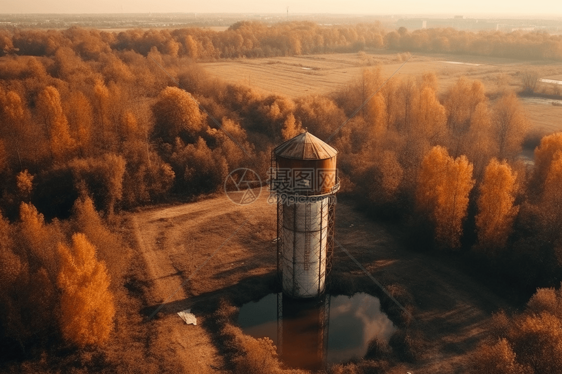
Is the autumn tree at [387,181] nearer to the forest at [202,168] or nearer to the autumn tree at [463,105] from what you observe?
the forest at [202,168]

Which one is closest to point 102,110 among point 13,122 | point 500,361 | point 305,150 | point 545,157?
point 13,122

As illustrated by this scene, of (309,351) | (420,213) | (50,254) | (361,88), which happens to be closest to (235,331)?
(309,351)

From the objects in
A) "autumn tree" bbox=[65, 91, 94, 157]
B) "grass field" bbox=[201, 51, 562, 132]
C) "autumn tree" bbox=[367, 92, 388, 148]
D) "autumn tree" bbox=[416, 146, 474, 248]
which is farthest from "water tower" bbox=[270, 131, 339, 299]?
"grass field" bbox=[201, 51, 562, 132]

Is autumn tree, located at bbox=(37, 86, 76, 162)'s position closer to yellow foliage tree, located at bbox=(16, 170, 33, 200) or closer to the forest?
the forest

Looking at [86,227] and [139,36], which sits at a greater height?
[139,36]

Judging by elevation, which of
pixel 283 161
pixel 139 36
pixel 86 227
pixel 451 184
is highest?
pixel 139 36

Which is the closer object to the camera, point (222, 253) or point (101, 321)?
point (101, 321)

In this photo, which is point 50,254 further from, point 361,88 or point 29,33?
point 29,33
